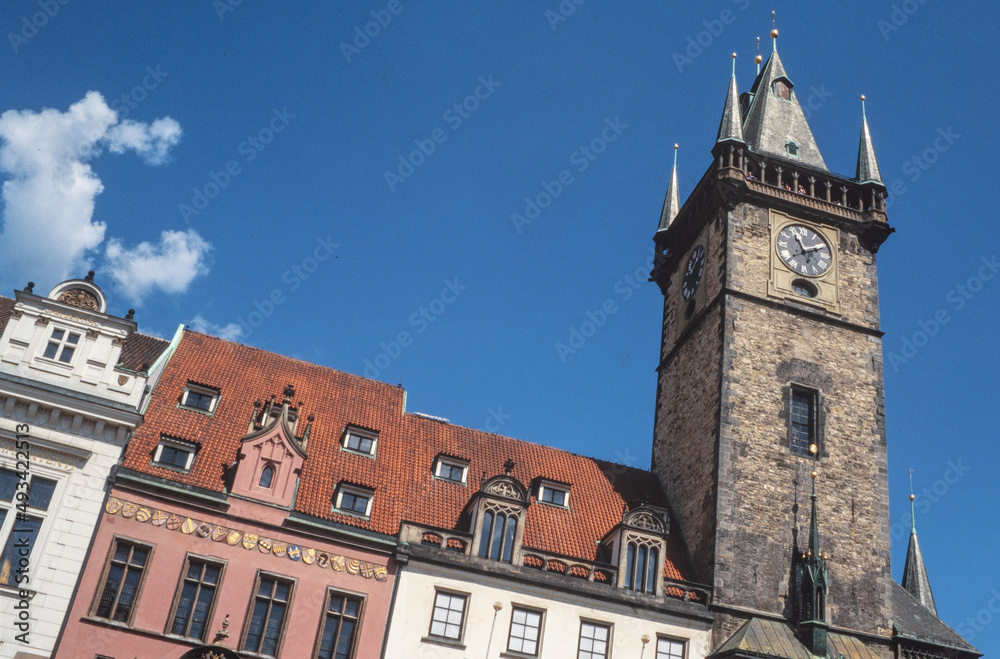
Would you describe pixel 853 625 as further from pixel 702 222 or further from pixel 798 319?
pixel 702 222

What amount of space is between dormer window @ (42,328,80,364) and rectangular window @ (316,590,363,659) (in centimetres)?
909

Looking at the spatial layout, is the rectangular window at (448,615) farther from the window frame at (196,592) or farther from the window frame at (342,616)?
the window frame at (196,592)

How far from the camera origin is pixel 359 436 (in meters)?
28.5

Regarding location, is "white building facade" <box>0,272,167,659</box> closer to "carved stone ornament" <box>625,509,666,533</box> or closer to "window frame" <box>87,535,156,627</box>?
"window frame" <box>87,535,156,627</box>

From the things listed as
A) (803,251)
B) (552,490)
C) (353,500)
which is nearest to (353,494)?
(353,500)

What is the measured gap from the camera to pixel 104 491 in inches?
903

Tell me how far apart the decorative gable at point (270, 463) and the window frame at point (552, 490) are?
7.76 metres

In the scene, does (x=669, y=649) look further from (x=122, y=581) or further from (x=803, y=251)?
(x=803, y=251)

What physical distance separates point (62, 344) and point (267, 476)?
625 cm

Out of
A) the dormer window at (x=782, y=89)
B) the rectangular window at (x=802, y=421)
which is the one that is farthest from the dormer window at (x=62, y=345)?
the dormer window at (x=782, y=89)

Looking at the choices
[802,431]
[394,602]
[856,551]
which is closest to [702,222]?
[802,431]

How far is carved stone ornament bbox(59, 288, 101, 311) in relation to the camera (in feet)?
80.1

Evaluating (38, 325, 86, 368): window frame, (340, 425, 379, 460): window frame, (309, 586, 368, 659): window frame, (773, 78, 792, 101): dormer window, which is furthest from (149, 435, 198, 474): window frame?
(773, 78, 792, 101): dormer window

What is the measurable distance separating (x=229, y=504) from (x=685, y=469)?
598 inches
